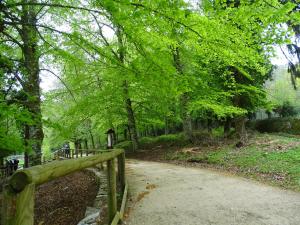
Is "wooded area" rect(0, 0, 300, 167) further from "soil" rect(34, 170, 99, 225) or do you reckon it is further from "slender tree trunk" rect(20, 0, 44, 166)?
"soil" rect(34, 170, 99, 225)

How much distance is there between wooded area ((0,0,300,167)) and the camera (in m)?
5.25

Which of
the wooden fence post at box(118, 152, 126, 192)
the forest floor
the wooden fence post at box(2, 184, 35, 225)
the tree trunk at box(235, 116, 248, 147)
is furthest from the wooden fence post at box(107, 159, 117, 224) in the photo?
the tree trunk at box(235, 116, 248, 147)

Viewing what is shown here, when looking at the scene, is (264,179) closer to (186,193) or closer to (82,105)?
(186,193)

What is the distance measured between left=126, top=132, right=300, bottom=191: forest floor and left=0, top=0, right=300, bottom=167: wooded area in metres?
1.40

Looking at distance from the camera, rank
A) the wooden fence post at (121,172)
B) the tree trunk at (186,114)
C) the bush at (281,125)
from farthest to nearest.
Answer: the bush at (281,125), the tree trunk at (186,114), the wooden fence post at (121,172)

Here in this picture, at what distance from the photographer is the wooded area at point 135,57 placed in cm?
525

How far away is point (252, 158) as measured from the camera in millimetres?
10609

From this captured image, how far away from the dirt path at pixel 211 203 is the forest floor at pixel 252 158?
3.07ft

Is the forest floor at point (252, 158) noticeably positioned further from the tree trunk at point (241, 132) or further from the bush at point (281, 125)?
the bush at point (281, 125)

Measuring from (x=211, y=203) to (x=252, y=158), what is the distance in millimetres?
5431

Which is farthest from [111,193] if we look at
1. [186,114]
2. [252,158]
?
[186,114]

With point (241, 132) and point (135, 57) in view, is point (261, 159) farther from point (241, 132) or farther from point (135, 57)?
point (135, 57)

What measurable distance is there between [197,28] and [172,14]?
2.52ft

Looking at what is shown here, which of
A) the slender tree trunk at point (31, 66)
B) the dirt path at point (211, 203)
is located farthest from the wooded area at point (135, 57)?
the dirt path at point (211, 203)
